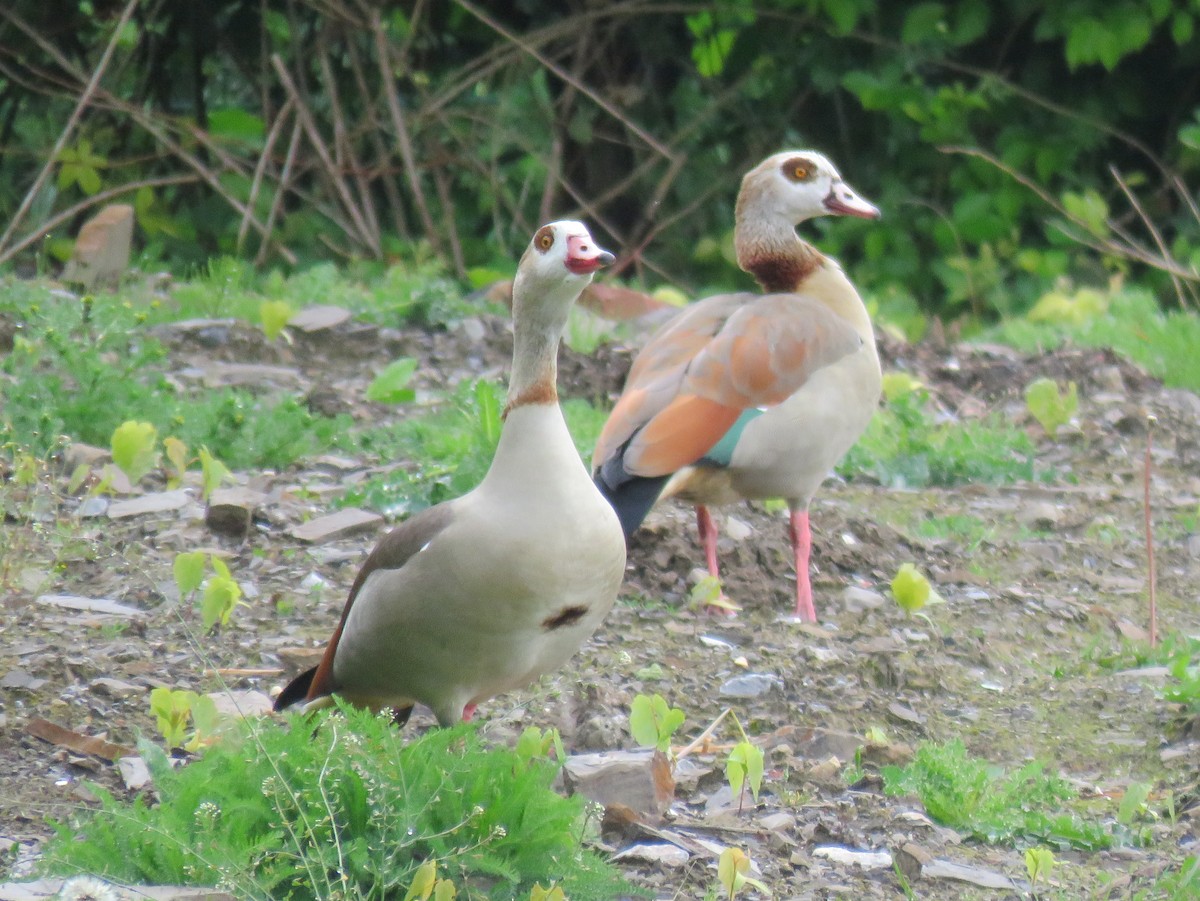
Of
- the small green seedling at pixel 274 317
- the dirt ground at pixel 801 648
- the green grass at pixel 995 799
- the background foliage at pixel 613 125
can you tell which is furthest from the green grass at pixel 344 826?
the background foliage at pixel 613 125

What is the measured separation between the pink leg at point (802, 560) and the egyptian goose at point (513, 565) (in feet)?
4.56

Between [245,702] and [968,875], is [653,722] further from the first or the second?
[245,702]

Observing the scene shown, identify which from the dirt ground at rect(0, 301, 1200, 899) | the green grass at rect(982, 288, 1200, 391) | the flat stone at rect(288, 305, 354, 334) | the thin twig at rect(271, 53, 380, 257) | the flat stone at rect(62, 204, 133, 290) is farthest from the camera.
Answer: the thin twig at rect(271, 53, 380, 257)

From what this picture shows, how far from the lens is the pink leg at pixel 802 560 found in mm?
4523

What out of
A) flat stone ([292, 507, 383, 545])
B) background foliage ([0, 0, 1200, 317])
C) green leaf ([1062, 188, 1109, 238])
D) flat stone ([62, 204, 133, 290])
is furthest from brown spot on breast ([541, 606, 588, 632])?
green leaf ([1062, 188, 1109, 238])

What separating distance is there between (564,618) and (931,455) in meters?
3.09

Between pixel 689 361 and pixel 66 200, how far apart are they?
205 inches

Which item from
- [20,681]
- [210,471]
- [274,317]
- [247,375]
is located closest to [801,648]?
[210,471]

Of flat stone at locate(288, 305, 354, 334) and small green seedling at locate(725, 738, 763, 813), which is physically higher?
small green seedling at locate(725, 738, 763, 813)

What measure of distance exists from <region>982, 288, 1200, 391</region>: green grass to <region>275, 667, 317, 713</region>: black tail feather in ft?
16.1

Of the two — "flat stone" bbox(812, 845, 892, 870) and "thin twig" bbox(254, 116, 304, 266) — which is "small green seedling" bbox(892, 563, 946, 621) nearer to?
"flat stone" bbox(812, 845, 892, 870)

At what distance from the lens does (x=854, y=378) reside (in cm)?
491

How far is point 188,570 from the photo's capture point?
383 centimetres

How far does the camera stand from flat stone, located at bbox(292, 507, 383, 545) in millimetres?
4633
